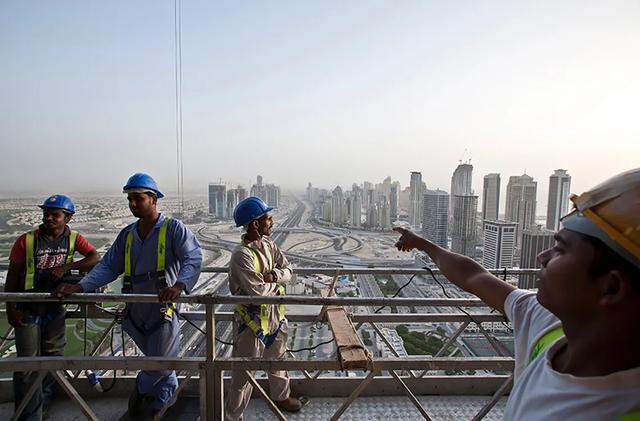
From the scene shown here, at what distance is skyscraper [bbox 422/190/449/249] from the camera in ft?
29.3

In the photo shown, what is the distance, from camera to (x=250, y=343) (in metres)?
3.15

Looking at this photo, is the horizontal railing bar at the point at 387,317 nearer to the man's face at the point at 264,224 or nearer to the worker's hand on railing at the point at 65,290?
the worker's hand on railing at the point at 65,290

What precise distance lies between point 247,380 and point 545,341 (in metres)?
2.31

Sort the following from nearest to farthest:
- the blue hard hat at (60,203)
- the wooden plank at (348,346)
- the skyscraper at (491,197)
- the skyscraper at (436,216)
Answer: the wooden plank at (348,346) < the blue hard hat at (60,203) < the skyscraper at (436,216) < the skyscraper at (491,197)

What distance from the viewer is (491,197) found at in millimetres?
11031

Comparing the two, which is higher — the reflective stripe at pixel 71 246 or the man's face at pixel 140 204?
the man's face at pixel 140 204

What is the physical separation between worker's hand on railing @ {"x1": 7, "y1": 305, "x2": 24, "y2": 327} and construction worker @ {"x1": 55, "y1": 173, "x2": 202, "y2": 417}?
0.75 metres

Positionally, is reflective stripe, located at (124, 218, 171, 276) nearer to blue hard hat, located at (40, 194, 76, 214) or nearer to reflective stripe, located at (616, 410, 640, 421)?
blue hard hat, located at (40, 194, 76, 214)

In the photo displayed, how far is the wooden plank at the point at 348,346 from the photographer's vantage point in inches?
90.0

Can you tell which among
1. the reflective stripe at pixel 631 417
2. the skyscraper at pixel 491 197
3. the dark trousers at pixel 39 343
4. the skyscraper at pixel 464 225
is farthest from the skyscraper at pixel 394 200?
the reflective stripe at pixel 631 417

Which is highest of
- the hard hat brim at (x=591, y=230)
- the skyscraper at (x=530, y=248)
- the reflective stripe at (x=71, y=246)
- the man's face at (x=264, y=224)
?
the hard hat brim at (x=591, y=230)

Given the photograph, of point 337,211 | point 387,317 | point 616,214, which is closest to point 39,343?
point 387,317

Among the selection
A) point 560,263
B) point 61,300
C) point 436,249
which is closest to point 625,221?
point 560,263

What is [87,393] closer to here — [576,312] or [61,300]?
[61,300]
